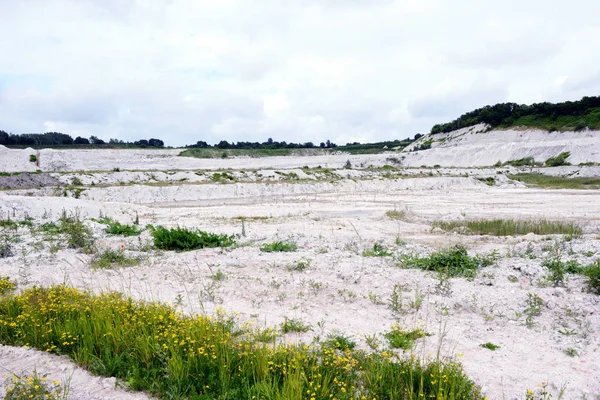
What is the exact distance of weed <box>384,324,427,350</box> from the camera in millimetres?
5586

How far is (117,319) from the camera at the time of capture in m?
5.69

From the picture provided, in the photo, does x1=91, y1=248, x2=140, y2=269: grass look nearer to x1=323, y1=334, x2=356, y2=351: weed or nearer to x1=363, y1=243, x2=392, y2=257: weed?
x1=363, y1=243, x2=392, y2=257: weed

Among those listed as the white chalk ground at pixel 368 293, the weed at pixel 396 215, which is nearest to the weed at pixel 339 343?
the white chalk ground at pixel 368 293

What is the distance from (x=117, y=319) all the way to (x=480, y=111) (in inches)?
5017

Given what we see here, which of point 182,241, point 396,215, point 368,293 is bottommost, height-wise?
point 396,215

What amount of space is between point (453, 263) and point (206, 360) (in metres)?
6.94

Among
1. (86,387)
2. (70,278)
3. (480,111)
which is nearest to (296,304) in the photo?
(86,387)

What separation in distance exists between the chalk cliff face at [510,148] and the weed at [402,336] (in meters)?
82.5

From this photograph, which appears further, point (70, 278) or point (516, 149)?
point (516, 149)

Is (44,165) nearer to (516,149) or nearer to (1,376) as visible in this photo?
(1,376)

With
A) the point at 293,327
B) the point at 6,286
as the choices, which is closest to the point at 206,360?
the point at 293,327

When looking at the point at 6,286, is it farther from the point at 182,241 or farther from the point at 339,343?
the point at 339,343

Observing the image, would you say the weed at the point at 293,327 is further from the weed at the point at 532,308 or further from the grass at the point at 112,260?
the grass at the point at 112,260

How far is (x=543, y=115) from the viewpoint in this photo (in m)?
97.4
